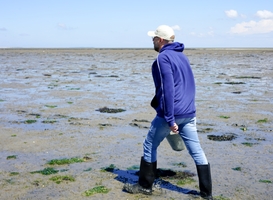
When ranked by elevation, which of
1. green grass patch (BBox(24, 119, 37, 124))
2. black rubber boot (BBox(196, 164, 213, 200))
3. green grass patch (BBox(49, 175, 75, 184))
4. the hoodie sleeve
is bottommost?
green grass patch (BBox(49, 175, 75, 184))

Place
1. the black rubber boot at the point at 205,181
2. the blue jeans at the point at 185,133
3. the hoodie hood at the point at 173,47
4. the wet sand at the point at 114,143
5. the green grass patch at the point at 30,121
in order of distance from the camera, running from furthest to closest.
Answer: the green grass patch at the point at 30,121, the wet sand at the point at 114,143, the black rubber boot at the point at 205,181, the blue jeans at the point at 185,133, the hoodie hood at the point at 173,47

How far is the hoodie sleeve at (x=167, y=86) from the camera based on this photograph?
5461 mm

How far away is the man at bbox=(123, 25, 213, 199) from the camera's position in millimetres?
5492

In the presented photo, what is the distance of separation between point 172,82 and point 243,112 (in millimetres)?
8256

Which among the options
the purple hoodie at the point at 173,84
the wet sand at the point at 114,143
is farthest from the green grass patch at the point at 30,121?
the purple hoodie at the point at 173,84

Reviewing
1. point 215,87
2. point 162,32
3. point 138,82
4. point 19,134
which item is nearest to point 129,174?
point 162,32

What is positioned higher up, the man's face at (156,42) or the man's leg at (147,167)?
the man's face at (156,42)

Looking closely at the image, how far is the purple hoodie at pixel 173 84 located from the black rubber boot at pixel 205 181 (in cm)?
84

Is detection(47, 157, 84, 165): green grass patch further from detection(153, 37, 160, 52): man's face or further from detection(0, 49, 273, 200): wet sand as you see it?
detection(153, 37, 160, 52): man's face

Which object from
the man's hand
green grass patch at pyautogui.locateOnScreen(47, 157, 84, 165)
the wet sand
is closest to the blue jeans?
the man's hand

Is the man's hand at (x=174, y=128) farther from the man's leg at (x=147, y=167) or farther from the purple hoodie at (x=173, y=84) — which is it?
the man's leg at (x=147, y=167)

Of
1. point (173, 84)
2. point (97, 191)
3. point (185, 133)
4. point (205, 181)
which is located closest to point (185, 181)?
point (205, 181)

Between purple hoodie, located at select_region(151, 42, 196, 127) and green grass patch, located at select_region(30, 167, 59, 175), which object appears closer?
purple hoodie, located at select_region(151, 42, 196, 127)

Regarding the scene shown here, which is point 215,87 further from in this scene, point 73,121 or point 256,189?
point 256,189
